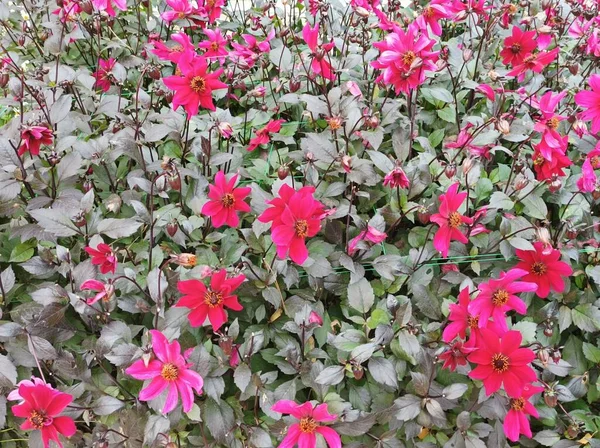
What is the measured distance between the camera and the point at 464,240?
3.77ft

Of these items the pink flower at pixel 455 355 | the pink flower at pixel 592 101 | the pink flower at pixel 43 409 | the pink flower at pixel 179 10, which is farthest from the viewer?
the pink flower at pixel 179 10

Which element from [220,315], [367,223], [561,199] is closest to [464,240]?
[367,223]

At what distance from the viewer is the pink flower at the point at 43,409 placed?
1.00 metres

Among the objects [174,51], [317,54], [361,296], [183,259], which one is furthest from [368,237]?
[174,51]

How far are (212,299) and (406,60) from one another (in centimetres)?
67

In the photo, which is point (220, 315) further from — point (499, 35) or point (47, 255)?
point (499, 35)

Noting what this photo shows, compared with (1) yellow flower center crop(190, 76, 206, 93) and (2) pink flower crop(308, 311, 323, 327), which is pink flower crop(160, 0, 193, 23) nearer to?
(1) yellow flower center crop(190, 76, 206, 93)

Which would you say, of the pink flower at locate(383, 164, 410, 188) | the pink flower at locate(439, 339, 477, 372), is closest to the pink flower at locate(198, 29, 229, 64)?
the pink flower at locate(383, 164, 410, 188)

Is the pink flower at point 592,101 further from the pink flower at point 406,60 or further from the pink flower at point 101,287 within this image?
the pink flower at point 101,287

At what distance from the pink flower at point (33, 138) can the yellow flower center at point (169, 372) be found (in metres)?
0.54

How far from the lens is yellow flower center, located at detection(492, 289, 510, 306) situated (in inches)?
42.4

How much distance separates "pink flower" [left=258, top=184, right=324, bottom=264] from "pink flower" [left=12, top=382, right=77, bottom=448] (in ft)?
1.54

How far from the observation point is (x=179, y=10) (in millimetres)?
1687

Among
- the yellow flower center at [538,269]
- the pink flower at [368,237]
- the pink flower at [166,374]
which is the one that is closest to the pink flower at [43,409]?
the pink flower at [166,374]
